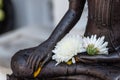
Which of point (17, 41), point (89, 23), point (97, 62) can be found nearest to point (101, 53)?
point (97, 62)

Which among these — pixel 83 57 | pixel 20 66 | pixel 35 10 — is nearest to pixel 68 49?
pixel 83 57

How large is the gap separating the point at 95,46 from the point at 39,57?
0.67ft

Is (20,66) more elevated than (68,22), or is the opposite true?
(68,22)

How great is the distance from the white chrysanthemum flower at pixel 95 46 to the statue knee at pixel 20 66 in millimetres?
220

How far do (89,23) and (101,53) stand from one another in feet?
0.47

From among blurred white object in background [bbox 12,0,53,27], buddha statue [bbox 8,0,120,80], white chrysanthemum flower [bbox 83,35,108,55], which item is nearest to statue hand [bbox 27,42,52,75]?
buddha statue [bbox 8,0,120,80]

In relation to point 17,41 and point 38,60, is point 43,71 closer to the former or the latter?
point 38,60

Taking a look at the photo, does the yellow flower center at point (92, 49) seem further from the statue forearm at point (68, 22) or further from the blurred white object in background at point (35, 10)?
the blurred white object in background at point (35, 10)

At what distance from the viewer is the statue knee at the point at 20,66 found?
130cm

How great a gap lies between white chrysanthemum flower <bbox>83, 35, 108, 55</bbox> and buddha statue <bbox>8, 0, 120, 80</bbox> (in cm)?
2

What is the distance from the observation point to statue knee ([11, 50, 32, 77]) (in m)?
1.30

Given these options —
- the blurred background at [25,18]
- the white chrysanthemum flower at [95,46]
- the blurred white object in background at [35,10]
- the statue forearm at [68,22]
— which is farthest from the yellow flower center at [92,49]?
the blurred white object in background at [35,10]

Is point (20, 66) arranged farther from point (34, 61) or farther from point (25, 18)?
point (25, 18)

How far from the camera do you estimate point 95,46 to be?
1264mm
